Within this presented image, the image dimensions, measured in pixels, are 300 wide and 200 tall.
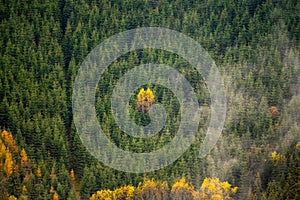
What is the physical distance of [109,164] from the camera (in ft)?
355

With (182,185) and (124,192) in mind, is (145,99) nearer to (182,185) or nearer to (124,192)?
(124,192)

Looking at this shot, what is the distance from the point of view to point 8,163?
10725 cm

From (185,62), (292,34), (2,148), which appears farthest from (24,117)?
(292,34)

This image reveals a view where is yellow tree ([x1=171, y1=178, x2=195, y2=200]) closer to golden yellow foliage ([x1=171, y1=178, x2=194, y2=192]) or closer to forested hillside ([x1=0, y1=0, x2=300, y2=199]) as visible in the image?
golden yellow foliage ([x1=171, y1=178, x2=194, y2=192])

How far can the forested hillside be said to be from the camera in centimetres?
10475

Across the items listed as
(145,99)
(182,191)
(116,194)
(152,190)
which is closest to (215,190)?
(182,191)

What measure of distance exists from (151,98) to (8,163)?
22645 mm

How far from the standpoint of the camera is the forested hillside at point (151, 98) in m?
105

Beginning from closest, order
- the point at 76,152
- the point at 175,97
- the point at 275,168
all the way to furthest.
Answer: the point at 275,168 → the point at 76,152 → the point at 175,97

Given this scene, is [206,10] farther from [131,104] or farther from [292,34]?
[131,104]

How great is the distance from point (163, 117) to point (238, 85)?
12.0 metres

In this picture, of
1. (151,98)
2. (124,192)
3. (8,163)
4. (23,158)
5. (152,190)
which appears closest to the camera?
(152,190)

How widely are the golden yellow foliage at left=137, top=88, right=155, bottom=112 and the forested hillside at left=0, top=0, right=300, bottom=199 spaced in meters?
0.23

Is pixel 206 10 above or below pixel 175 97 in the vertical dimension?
above
